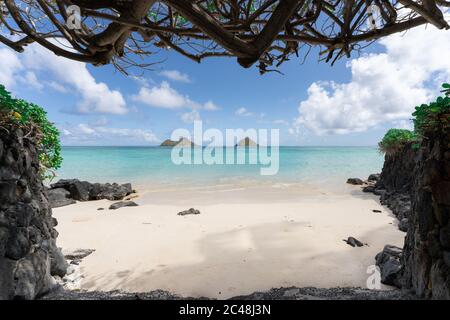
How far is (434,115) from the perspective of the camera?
2559 mm

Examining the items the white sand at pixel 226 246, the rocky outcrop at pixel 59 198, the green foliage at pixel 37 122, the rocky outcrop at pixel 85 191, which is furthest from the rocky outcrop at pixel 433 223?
the rocky outcrop at pixel 85 191

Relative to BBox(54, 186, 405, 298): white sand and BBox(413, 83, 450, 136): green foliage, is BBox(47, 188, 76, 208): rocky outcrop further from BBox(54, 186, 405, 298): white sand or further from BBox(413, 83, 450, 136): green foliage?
BBox(413, 83, 450, 136): green foliage

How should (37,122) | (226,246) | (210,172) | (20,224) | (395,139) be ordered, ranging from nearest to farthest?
(20,224)
(37,122)
(226,246)
(395,139)
(210,172)

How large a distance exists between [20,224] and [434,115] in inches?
172

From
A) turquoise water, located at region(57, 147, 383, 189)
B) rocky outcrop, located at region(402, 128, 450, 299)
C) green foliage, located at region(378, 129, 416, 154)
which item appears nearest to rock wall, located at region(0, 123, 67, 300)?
rocky outcrop, located at region(402, 128, 450, 299)

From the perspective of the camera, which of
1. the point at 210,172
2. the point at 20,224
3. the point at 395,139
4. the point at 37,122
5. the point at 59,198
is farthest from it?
the point at 210,172

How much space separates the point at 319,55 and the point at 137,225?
18.9 feet

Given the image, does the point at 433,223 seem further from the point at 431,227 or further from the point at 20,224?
the point at 20,224

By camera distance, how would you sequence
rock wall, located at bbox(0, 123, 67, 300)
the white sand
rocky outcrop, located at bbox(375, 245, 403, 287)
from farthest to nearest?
the white sand < rocky outcrop, located at bbox(375, 245, 403, 287) < rock wall, located at bbox(0, 123, 67, 300)

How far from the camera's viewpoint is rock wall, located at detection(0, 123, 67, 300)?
2590 mm

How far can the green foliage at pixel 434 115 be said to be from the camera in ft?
8.02

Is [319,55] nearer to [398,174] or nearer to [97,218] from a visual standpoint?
[97,218]

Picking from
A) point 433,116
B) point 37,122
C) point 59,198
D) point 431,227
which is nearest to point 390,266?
point 431,227

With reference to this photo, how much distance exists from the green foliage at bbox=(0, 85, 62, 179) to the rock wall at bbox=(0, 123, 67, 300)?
0.14 meters
